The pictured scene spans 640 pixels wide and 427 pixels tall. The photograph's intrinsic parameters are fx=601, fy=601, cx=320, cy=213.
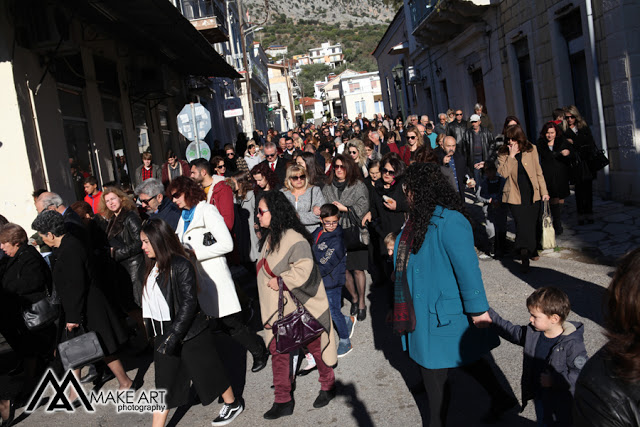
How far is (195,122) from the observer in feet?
35.1

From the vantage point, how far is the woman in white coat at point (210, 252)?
17.8 feet

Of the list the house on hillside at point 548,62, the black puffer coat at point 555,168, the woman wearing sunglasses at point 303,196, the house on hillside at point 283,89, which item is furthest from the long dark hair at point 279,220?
the house on hillside at point 283,89

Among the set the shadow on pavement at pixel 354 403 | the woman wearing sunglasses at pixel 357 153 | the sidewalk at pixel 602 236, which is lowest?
the shadow on pavement at pixel 354 403

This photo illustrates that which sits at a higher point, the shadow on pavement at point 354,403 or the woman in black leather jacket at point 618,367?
the woman in black leather jacket at point 618,367

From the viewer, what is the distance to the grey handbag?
5.16 m

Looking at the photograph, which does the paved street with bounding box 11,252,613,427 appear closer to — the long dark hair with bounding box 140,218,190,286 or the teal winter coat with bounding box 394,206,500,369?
the teal winter coat with bounding box 394,206,500,369

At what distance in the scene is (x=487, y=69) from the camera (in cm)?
1781

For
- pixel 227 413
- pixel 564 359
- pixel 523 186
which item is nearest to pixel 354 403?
pixel 227 413

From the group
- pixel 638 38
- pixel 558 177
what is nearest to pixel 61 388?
pixel 558 177

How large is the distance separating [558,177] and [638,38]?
3.45m

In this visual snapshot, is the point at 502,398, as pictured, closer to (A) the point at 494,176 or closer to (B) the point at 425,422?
(B) the point at 425,422

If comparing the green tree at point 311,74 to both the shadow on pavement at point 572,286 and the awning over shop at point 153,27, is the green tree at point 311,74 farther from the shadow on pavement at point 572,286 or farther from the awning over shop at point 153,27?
the shadow on pavement at point 572,286

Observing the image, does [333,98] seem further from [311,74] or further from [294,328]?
[294,328]

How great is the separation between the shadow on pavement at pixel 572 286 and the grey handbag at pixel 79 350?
4.50m
